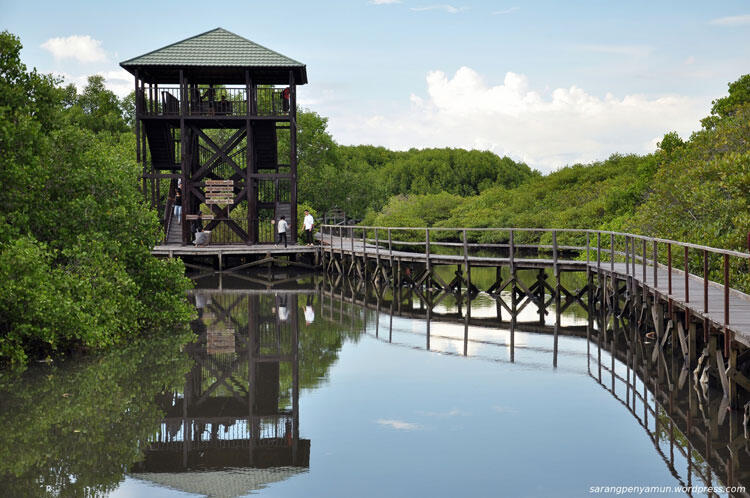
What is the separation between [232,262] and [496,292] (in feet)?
47.6

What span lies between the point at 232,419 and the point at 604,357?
6.82 m

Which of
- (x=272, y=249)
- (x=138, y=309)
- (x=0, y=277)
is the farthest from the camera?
(x=272, y=249)

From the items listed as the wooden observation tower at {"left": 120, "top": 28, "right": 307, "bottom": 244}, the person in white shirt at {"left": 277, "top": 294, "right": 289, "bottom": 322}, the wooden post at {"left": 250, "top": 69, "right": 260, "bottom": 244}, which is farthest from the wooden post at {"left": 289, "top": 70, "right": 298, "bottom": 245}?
the person in white shirt at {"left": 277, "top": 294, "right": 289, "bottom": 322}

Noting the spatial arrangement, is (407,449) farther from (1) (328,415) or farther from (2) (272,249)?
(2) (272,249)

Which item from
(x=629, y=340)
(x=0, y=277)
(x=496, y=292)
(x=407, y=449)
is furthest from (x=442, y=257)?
(x=407, y=449)

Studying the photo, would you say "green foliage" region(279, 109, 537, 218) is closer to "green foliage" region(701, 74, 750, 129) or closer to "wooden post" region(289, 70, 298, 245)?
"wooden post" region(289, 70, 298, 245)

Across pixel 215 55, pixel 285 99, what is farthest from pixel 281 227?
pixel 215 55

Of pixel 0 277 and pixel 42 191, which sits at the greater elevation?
pixel 42 191

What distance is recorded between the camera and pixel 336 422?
1012 cm

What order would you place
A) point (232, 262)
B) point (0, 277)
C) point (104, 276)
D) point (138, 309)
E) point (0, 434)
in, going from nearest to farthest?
point (0, 434), point (0, 277), point (104, 276), point (138, 309), point (232, 262)

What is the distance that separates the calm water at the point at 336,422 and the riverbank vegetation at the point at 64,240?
737mm

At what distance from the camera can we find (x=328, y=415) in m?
10.5

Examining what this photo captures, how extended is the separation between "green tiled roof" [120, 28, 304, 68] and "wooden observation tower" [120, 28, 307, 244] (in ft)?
0.12

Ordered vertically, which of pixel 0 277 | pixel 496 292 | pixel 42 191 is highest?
pixel 42 191
